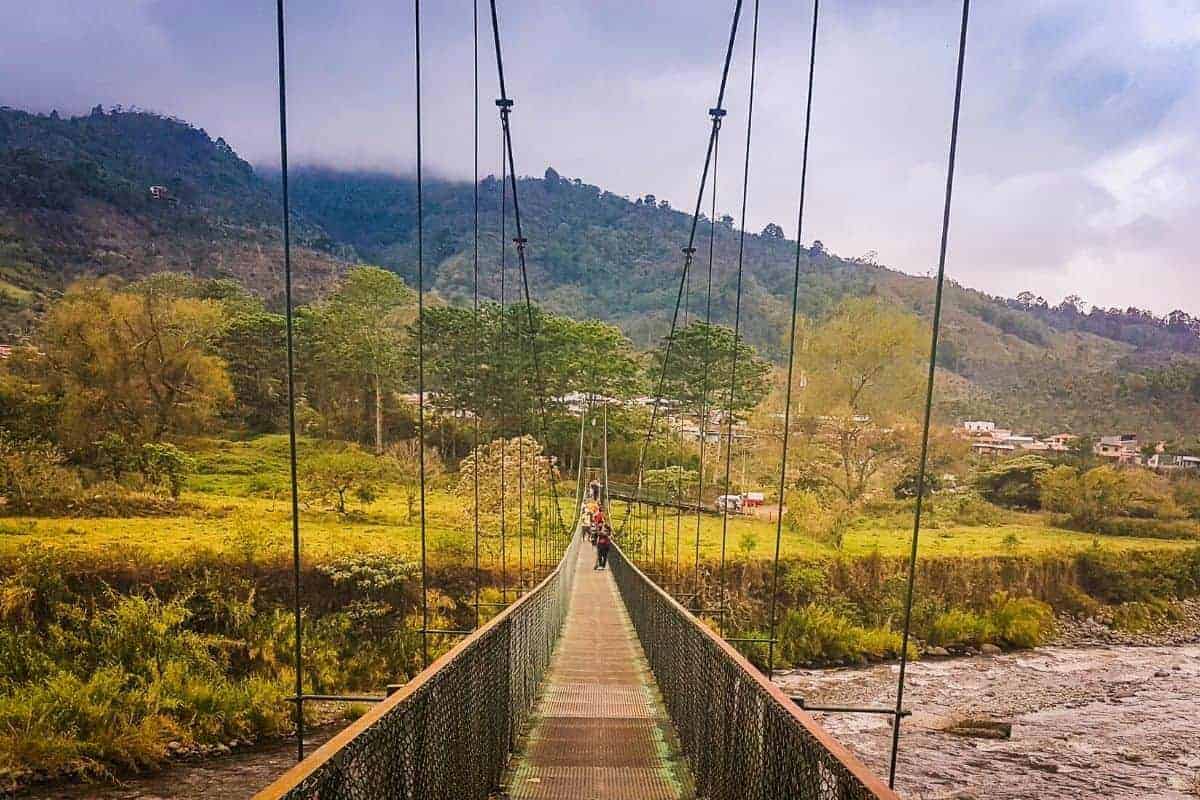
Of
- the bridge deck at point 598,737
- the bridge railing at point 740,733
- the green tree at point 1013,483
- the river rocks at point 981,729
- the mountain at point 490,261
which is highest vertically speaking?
the mountain at point 490,261

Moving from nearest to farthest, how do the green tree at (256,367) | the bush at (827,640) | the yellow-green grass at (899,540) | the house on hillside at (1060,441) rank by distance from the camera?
the bush at (827,640)
the yellow-green grass at (899,540)
the green tree at (256,367)
the house on hillside at (1060,441)

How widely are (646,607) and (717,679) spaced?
107 inches

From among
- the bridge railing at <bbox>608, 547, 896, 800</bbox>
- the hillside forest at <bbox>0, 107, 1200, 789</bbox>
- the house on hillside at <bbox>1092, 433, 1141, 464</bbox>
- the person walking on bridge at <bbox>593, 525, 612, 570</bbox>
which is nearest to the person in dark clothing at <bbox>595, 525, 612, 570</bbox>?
the person walking on bridge at <bbox>593, 525, 612, 570</bbox>

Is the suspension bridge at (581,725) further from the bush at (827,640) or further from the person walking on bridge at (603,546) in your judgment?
the bush at (827,640)

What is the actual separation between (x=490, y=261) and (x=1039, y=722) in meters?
46.7

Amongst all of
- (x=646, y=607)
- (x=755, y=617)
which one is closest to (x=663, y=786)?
(x=646, y=607)

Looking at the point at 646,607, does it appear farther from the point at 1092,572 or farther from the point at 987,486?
the point at 987,486

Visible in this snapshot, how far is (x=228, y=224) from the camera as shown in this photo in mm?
41406

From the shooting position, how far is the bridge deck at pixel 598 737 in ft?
9.19

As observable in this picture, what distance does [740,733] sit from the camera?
2.15 meters

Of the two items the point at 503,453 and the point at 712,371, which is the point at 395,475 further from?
the point at 712,371

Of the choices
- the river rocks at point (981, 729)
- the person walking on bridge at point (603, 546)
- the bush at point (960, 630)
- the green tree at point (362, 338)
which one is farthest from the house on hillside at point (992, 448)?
the green tree at point (362, 338)

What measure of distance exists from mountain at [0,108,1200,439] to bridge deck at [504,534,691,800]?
22.4 meters

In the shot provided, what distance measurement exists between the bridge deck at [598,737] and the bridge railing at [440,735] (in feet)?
0.46
